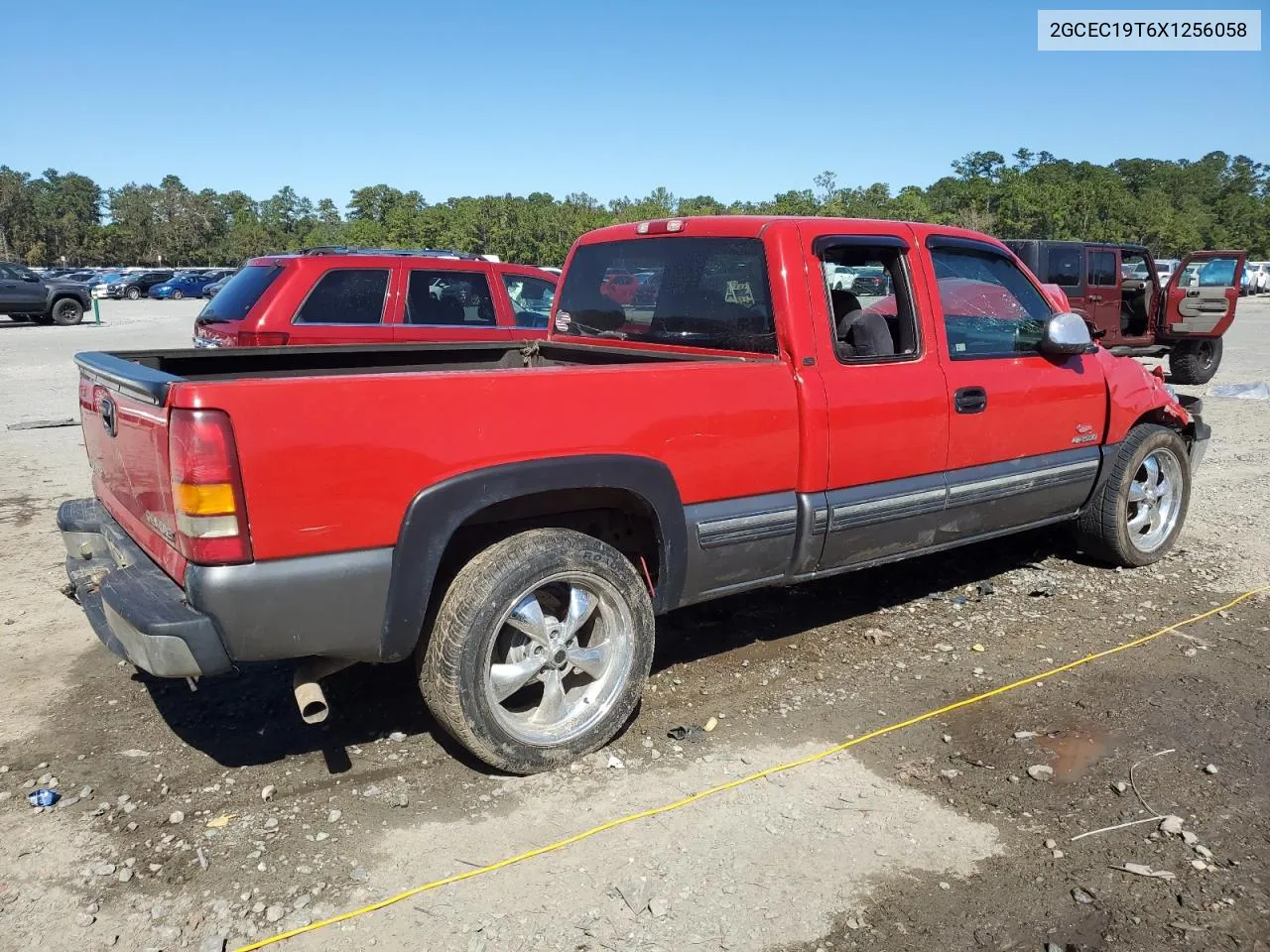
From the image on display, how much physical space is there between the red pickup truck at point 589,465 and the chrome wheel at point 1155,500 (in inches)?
12.7

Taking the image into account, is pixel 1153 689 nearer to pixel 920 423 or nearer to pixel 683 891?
pixel 920 423

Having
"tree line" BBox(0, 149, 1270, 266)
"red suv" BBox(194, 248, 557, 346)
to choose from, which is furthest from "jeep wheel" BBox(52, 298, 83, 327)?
"red suv" BBox(194, 248, 557, 346)

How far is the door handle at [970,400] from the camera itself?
4387 mm

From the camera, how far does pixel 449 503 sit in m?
3.05

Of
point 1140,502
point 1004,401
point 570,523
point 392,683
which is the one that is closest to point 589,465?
point 570,523

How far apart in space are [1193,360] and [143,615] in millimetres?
15259

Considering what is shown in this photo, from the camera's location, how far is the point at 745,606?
5.14 metres

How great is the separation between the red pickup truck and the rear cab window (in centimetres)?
369

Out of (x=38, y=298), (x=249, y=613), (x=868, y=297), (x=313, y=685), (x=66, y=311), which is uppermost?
(x=38, y=298)

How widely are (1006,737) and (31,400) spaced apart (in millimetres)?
12043

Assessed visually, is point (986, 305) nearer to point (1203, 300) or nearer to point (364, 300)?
point (364, 300)

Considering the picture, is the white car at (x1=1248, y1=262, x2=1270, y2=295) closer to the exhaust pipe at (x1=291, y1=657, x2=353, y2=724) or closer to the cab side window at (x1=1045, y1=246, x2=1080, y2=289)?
the cab side window at (x1=1045, y1=246, x2=1080, y2=289)

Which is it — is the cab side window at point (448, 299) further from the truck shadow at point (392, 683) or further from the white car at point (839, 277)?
the white car at point (839, 277)

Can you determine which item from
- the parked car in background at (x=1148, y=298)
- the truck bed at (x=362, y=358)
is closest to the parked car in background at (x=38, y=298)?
the parked car in background at (x=1148, y=298)
